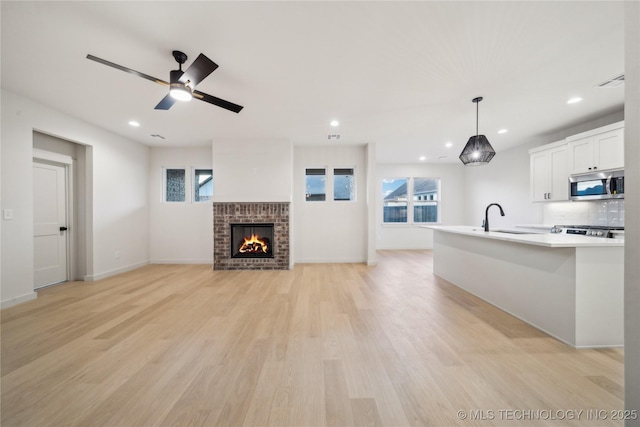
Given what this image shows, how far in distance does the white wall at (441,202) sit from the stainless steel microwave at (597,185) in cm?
335

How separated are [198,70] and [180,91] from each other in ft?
0.98

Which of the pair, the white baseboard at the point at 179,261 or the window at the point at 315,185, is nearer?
the white baseboard at the point at 179,261

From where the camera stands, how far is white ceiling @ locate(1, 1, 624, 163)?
6.03 ft

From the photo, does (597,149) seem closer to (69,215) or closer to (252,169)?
(252,169)

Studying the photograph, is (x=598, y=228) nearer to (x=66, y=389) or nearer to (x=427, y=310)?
(x=427, y=310)

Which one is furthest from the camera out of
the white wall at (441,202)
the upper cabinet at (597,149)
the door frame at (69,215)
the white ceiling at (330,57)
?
the white wall at (441,202)

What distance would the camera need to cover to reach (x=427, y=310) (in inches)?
112

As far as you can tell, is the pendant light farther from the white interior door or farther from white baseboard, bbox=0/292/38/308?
the white interior door

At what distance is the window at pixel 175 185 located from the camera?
5.80 metres

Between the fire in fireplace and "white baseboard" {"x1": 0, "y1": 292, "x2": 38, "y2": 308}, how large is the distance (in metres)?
2.81

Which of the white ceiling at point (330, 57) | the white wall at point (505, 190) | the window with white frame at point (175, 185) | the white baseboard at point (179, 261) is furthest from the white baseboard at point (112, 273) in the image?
the white wall at point (505, 190)

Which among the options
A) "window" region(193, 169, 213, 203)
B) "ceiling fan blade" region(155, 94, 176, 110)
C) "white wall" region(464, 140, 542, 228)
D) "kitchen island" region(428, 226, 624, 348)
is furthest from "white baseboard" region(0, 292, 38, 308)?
"white wall" region(464, 140, 542, 228)

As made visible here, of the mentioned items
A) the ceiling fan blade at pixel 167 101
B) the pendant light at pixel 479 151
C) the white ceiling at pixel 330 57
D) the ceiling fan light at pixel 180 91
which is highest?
the white ceiling at pixel 330 57

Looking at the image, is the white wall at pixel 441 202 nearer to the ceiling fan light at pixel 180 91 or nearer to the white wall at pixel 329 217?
the white wall at pixel 329 217
